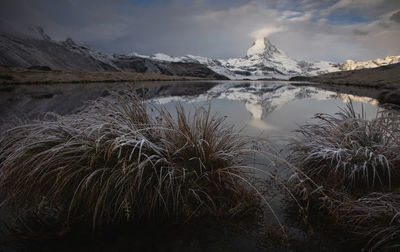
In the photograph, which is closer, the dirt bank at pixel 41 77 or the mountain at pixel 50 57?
the dirt bank at pixel 41 77

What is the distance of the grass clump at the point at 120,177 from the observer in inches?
73.6

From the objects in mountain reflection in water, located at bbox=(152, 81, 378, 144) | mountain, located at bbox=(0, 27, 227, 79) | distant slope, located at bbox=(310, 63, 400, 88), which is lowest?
mountain reflection in water, located at bbox=(152, 81, 378, 144)

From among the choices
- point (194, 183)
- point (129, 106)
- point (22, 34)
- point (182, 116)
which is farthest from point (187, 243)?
point (22, 34)

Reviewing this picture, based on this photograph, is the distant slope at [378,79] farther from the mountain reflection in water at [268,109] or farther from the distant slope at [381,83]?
the mountain reflection in water at [268,109]

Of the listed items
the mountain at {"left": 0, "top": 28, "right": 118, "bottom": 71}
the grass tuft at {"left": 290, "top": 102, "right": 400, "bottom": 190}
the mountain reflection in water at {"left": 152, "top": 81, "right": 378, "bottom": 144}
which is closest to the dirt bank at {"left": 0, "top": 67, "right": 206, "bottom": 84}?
the mountain reflection in water at {"left": 152, "top": 81, "right": 378, "bottom": 144}

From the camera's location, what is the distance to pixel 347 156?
97.2 inches

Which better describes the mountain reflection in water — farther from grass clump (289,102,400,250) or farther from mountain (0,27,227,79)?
mountain (0,27,227,79)

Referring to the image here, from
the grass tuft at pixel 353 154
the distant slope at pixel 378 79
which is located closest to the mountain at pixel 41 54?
the grass tuft at pixel 353 154

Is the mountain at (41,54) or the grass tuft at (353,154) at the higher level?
the mountain at (41,54)

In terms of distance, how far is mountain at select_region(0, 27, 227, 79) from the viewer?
7288 centimetres

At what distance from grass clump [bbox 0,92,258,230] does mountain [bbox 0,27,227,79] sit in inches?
3444

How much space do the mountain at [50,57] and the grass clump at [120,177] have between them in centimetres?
8749

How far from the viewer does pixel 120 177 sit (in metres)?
1.85

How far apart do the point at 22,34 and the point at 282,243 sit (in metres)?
131
